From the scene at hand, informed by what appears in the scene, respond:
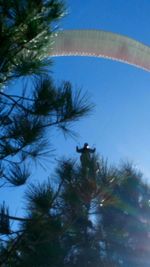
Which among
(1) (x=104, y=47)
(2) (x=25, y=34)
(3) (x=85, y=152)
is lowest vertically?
(3) (x=85, y=152)

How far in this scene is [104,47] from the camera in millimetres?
8031

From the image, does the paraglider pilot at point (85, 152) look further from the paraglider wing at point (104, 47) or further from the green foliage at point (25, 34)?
the paraglider wing at point (104, 47)

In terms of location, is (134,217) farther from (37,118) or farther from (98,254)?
(37,118)

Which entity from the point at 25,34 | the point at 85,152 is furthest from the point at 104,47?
the point at 25,34

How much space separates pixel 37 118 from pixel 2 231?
116 centimetres

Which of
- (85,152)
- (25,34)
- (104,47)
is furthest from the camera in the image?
(104,47)

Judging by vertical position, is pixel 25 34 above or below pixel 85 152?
above

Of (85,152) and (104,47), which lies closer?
(85,152)

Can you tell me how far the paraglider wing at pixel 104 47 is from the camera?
7.45m

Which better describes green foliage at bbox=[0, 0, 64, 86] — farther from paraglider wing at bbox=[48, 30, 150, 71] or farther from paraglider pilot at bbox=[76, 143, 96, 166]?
paraglider wing at bbox=[48, 30, 150, 71]

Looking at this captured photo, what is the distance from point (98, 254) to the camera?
9523 millimetres

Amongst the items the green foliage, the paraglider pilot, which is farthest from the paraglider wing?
the green foliage

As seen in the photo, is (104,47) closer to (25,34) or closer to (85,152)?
(85,152)

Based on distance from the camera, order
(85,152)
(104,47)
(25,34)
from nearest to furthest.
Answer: (25,34)
(85,152)
(104,47)
